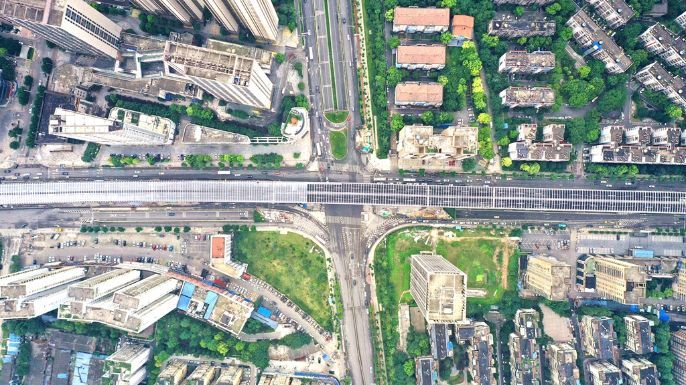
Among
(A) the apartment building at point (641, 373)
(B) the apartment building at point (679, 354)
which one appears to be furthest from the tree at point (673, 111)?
(A) the apartment building at point (641, 373)

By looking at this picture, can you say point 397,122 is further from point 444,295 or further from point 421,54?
point 444,295

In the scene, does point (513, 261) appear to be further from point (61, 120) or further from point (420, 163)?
point (61, 120)

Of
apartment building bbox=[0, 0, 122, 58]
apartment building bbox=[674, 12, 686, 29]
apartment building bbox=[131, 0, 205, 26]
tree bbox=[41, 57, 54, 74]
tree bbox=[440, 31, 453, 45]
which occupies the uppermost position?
apartment building bbox=[674, 12, 686, 29]

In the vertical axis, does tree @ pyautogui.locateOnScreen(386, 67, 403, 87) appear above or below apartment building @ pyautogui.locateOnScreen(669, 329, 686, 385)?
above

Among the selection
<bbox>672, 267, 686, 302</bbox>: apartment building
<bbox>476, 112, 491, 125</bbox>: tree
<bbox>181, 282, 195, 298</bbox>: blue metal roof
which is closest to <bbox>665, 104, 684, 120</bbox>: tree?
<bbox>672, 267, 686, 302</bbox>: apartment building

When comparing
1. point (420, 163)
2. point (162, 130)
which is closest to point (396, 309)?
point (420, 163)

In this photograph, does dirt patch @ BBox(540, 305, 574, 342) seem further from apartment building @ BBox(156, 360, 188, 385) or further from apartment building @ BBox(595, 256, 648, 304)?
apartment building @ BBox(156, 360, 188, 385)

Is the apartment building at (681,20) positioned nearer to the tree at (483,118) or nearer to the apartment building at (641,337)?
the tree at (483,118)
